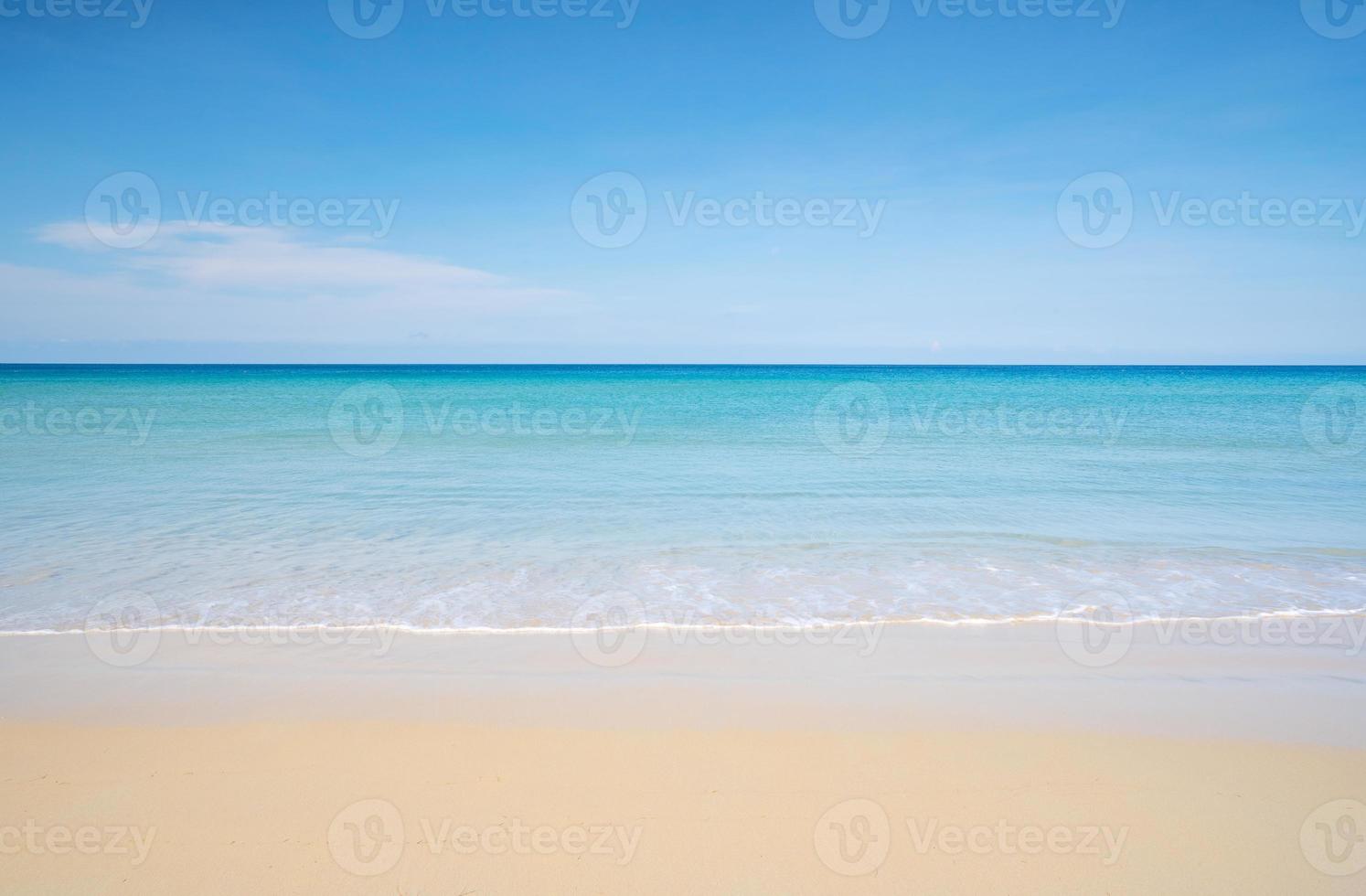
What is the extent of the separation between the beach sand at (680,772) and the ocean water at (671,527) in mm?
1083

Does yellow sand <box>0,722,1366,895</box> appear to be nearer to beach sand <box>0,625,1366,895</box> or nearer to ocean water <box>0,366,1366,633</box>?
beach sand <box>0,625,1366,895</box>

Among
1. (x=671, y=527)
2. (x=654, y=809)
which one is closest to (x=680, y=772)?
(x=654, y=809)

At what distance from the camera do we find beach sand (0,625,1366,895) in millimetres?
3051

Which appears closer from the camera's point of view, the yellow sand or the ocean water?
the yellow sand

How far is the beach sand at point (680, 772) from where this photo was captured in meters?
3.05

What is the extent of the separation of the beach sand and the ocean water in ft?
3.55

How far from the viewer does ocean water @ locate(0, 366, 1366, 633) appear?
258 inches

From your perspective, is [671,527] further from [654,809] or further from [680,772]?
[654,809]

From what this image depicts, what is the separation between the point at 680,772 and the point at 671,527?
5628 mm

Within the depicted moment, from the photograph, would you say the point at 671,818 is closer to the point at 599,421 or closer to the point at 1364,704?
the point at 1364,704

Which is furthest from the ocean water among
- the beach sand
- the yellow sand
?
the yellow sand

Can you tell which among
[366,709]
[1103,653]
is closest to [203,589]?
[366,709]

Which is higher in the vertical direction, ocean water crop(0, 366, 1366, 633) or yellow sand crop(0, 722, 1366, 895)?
ocean water crop(0, 366, 1366, 633)

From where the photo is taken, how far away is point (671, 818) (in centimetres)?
337
